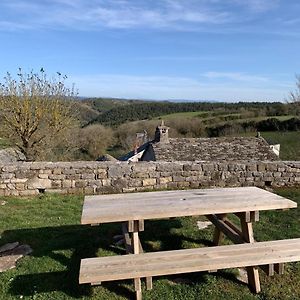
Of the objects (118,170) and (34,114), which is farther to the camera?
(34,114)

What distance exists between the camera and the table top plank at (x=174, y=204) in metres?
3.38

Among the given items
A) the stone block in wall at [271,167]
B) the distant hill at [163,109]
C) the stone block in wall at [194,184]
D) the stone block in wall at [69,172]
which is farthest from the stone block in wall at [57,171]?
the distant hill at [163,109]

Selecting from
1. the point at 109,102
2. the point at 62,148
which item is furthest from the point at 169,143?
the point at 109,102

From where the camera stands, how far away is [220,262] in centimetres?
315

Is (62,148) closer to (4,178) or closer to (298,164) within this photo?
(4,178)

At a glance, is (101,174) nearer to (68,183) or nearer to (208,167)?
(68,183)

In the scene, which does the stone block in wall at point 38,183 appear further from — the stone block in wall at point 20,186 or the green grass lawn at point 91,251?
the green grass lawn at point 91,251

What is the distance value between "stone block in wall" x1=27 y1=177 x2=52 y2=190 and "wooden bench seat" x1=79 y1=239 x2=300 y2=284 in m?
4.14

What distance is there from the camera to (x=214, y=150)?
1992 cm

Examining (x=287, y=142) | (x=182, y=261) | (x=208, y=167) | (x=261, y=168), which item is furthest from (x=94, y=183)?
(x=287, y=142)

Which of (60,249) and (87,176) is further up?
(87,176)

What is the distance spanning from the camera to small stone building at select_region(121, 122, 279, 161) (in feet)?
62.5

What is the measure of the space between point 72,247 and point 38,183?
3.00 m

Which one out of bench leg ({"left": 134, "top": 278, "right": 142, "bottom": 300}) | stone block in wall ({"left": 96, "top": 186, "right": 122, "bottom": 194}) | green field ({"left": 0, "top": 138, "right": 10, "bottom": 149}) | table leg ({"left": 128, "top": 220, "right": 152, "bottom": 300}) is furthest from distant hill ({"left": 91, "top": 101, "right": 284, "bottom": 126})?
bench leg ({"left": 134, "top": 278, "right": 142, "bottom": 300})
